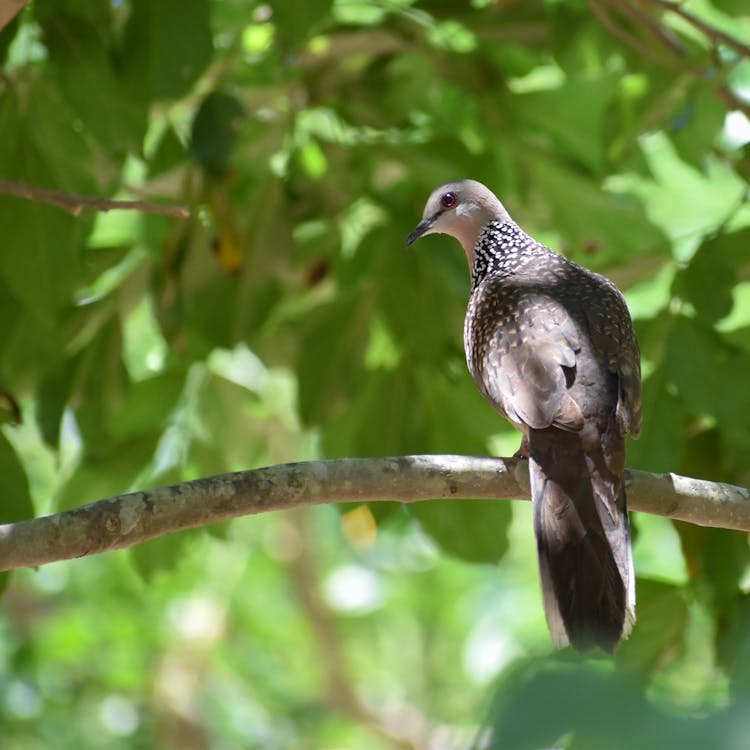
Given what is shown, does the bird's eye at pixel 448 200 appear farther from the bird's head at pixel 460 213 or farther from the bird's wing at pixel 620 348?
the bird's wing at pixel 620 348

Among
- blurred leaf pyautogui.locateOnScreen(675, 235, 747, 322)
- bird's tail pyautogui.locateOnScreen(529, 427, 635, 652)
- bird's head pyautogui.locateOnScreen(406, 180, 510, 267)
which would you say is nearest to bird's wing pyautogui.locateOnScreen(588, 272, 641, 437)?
bird's tail pyautogui.locateOnScreen(529, 427, 635, 652)

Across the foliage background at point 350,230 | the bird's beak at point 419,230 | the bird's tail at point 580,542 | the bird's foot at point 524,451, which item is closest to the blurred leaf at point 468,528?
the foliage background at point 350,230

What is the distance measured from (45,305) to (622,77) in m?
2.51

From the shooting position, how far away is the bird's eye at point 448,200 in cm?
416

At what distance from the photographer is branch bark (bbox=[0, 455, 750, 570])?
241 cm

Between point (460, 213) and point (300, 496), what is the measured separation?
1839 mm

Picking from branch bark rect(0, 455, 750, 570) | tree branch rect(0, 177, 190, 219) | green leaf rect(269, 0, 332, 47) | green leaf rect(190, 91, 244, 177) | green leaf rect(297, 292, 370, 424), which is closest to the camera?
branch bark rect(0, 455, 750, 570)

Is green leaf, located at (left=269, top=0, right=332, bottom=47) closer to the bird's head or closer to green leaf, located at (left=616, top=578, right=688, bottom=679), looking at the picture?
the bird's head

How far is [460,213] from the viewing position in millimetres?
4195

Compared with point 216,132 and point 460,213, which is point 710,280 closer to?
point 460,213

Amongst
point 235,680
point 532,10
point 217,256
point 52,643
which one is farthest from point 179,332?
point 235,680

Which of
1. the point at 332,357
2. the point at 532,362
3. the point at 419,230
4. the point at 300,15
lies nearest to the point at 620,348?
the point at 532,362

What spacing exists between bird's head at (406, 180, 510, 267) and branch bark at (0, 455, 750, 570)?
1347 millimetres

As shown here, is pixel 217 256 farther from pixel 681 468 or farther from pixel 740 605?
pixel 740 605
